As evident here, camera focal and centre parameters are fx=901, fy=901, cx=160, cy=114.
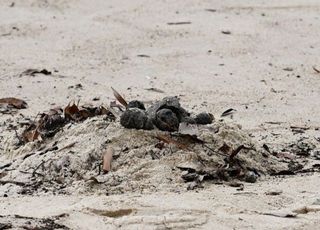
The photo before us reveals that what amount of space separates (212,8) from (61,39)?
1.45m

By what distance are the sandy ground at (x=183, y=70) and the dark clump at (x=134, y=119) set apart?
44 cm

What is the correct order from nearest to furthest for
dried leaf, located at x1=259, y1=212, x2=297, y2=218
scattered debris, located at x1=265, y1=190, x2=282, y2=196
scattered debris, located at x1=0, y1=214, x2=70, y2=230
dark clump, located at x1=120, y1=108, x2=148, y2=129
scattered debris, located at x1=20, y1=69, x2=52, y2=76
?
scattered debris, located at x1=0, y1=214, x2=70, y2=230 < dried leaf, located at x1=259, y1=212, x2=297, y2=218 < scattered debris, located at x1=265, y1=190, x2=282, y2=196 < dark clump, located at x1=120, y1=108, x2=148, y2=129 < scattered debris, located at x1=20, y1=69, x2=52, y2=76

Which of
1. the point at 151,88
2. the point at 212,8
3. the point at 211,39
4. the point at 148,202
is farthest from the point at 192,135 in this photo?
the point at 212,8

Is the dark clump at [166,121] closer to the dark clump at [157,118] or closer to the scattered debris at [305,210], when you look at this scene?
the dark clump at [157,118]

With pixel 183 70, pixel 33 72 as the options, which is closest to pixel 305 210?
pixel 183 70

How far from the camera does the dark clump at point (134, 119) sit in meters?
4.00

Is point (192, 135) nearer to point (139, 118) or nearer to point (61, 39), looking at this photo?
point (139, 118)

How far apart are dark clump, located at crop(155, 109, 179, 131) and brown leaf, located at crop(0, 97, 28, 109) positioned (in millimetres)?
1514

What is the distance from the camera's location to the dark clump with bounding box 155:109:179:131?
159 inches

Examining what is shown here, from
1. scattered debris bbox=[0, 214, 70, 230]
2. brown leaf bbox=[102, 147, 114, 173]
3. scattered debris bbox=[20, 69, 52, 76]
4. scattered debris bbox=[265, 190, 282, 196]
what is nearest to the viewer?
scattered debris bbox=[0, 214, 70, 230]

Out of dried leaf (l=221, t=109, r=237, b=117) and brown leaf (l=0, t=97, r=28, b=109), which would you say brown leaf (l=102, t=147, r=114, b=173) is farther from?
brown leaf (l=0, t=97, r=28, b=109)

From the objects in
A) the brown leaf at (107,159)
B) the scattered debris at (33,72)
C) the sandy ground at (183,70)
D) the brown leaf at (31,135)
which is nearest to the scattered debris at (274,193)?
the sandy ground at (183,70)

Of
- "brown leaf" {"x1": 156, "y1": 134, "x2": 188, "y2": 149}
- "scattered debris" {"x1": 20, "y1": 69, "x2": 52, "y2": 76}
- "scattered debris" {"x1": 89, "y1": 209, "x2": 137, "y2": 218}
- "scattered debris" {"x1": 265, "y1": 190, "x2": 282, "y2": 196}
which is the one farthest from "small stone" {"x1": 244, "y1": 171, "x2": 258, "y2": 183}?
"scattered debris" {"x1": 20, "y1": 69, "x2": 52, "y2": 76}

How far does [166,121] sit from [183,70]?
7.22 ft
